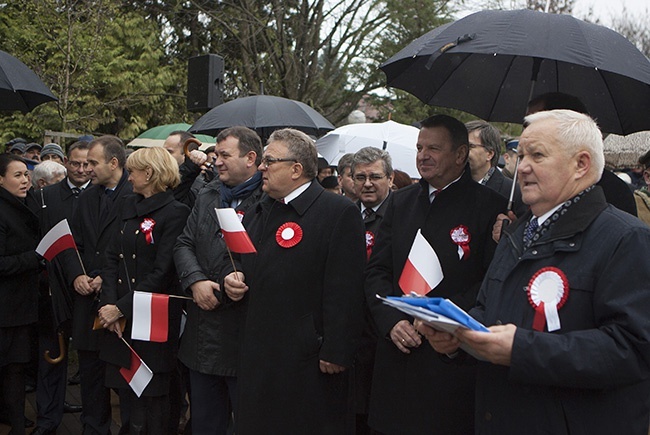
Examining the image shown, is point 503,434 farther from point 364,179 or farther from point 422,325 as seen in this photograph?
point 364,179

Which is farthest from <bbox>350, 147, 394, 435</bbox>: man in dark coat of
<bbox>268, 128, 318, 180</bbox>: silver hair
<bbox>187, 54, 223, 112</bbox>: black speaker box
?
<bbox>187, 54, 223, 112</bbox>: black speaker box

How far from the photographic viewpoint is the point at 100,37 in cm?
1496

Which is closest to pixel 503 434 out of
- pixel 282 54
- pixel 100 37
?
pixel 100 37

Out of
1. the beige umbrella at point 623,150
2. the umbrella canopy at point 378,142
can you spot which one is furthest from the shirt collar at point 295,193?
the beige umbrella at point 623,150

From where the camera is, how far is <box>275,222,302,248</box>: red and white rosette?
156 inches

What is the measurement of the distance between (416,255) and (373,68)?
18.2 m

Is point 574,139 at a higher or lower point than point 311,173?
higher

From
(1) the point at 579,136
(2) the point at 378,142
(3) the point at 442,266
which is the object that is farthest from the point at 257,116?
(1) the point at 579,136

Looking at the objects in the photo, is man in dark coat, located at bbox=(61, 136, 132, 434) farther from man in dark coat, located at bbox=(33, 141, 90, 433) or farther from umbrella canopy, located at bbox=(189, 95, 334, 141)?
umbrella canopy, located at bbox=(189, 95, 334, 141)

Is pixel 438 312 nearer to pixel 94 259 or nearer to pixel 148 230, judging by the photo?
pixel 148 230

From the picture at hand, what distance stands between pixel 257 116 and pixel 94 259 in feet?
7.48

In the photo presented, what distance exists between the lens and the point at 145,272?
4828 mm

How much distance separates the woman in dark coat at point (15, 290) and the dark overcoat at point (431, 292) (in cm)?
300

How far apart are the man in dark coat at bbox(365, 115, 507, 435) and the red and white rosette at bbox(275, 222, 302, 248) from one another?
0.45 metres
